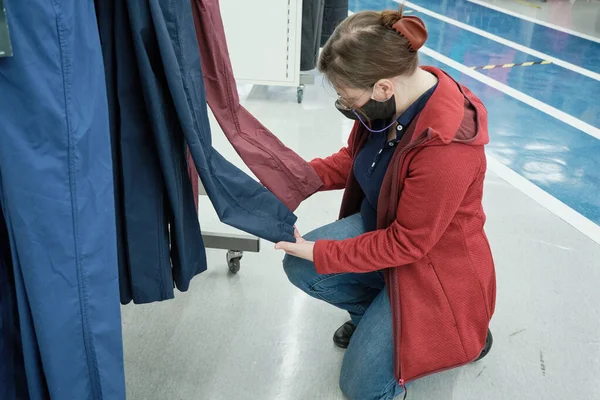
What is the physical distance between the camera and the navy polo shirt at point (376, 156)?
1.35 metres

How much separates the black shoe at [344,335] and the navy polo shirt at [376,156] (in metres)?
0.38

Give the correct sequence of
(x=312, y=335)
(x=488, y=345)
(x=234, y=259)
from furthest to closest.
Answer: (x=234, y=259), (x=312, y=335), (x=488, y=345)

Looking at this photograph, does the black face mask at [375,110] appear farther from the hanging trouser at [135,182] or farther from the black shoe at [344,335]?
the black shoe at [344,335]

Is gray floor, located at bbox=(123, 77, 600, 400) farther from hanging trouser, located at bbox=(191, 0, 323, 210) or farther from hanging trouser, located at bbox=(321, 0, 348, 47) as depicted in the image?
hanging trouser, located at bbox=(321, 0, 348, 47)

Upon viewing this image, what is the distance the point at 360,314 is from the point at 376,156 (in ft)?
1.72

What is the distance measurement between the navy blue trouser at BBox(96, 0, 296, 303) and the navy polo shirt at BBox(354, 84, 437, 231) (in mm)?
249

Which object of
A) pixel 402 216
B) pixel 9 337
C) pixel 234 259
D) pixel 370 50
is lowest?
pixel 234 259

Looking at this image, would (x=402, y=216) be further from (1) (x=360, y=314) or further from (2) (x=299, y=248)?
(1) (x=360, y=314)

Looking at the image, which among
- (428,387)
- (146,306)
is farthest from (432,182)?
(146,306)

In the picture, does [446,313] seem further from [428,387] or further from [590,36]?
[590,36]

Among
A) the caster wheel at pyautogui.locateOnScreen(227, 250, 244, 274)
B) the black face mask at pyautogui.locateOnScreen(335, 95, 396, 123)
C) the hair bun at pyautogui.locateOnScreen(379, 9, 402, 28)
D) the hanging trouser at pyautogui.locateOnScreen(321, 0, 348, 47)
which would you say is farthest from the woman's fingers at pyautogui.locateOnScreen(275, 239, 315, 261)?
the hanging trouser at pyautogui.locateOnScreen(321, 0, 348, 47)

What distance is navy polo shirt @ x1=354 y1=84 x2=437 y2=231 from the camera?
135 cm

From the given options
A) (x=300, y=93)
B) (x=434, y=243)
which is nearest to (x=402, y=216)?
(x=434, y=243)

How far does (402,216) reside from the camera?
4.40 feet
